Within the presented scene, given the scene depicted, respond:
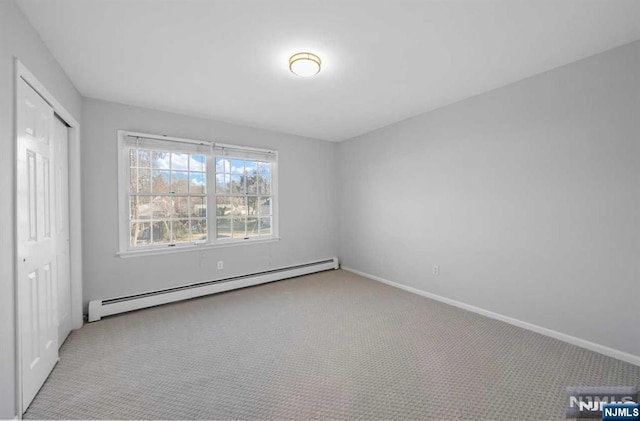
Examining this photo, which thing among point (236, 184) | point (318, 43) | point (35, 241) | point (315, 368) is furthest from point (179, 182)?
point (315, 368)

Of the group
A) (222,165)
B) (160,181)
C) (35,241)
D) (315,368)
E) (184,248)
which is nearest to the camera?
(35,241)

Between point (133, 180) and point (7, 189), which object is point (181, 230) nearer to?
point (133, 180)

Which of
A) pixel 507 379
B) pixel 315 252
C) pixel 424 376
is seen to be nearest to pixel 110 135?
pixel 315 252

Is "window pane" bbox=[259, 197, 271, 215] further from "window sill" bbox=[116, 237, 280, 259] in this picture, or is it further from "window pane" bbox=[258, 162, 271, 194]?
"window sill" bbox=[116, 237, 280, 259]

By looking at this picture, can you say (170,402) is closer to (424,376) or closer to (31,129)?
(424,376)

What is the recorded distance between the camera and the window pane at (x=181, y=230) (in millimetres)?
3580

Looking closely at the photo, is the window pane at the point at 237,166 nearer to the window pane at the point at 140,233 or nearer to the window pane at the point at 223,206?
the window pane at the point at 223,206

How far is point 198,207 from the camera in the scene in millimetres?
3736

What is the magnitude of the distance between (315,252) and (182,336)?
2.75 metres

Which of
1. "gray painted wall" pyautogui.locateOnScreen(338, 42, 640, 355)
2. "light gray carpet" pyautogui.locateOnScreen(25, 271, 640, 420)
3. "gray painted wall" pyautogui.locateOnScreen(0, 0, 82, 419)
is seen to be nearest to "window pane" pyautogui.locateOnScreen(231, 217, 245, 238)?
"light gray carpet" pyautogui.locateOnScreen(25, 271, 640, 420)

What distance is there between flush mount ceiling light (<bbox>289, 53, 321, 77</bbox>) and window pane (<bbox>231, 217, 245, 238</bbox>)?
251 cm

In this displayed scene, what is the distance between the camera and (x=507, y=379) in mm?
1907

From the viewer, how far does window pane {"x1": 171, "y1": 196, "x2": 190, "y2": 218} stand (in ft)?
11.7

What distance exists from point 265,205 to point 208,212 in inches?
38.0
